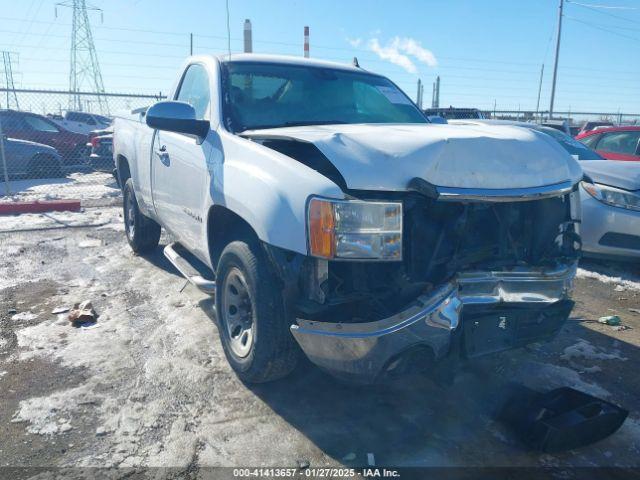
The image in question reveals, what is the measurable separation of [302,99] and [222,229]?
1.18 m

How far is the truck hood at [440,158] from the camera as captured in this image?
101 inches

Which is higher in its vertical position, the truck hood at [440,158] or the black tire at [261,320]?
the truck hood at [440,158]

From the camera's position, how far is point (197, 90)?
169 inches

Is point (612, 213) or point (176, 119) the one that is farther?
point (612, 213)

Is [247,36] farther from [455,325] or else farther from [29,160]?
[29,160]

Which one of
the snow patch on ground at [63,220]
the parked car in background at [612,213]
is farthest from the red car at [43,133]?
the parked car in background at [612,213]

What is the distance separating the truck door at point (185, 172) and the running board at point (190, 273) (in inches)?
6.5

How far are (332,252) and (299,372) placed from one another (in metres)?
1.29

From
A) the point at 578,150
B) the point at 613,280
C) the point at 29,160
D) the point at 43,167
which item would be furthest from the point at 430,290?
the point at 43,167

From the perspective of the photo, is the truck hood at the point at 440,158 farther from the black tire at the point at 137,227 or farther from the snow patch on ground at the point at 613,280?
the black tire at the point at 137,227

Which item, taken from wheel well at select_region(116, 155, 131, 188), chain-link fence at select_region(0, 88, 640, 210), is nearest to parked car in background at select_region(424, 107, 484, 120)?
chain-link fence at select_region(0, 88, 640, 210)

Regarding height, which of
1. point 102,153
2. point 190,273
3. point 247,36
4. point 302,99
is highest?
point 247,36

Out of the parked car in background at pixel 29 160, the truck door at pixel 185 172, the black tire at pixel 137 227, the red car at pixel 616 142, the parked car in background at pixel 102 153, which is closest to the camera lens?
the truck door at pixel 185 172

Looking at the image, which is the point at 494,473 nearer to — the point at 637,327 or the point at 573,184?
the point at 573,184
